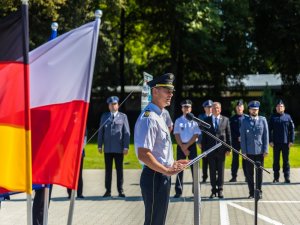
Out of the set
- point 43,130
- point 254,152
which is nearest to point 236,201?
point 254,152

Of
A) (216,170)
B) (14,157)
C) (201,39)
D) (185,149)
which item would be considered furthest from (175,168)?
(201,39)

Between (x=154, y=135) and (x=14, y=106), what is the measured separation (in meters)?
1.66

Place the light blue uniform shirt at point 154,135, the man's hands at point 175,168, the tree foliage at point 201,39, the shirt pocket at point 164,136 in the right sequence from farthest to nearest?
the tree foliage at point 201,39, the shirt pocket at point 164,136, the light blue uniform shirt at point 154,135, the man's hands at point 175,168

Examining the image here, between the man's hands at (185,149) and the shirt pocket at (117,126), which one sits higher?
the shirt pocket at (117,126)

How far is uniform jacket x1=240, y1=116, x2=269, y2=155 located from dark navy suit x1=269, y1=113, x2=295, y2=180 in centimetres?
240

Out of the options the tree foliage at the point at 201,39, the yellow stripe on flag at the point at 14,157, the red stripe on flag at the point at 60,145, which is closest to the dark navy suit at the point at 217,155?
the red stripe on flag at the point at 60,145

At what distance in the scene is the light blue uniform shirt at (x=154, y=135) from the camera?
20.0 feet

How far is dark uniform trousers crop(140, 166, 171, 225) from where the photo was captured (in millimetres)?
6285

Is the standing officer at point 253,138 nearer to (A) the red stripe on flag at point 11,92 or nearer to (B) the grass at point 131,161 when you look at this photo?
(B) the grass at point 131,161

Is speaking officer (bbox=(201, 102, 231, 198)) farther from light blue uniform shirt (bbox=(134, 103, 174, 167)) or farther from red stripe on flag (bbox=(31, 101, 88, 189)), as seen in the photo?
red stripe on flag (bbox=(31, 101, 88, 189))

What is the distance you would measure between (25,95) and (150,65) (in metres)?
40.3

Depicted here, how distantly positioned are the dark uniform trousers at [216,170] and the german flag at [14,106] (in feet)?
29.5

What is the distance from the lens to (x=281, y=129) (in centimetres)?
1609

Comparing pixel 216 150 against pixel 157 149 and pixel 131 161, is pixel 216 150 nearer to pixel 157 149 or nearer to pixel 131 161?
pixel 157 149
